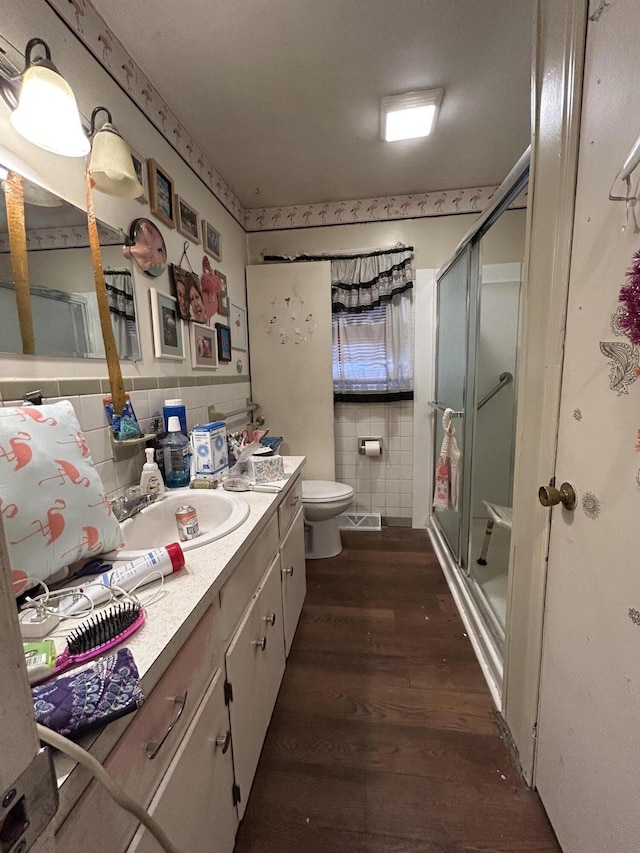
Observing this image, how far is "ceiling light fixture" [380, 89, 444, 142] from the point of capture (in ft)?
4.67

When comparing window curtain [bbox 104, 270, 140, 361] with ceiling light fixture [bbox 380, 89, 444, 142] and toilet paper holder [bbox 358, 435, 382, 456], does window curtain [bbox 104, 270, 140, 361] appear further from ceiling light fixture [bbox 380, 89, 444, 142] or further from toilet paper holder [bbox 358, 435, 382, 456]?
toilet paper holder [bbox 358, 435, 382, 456]

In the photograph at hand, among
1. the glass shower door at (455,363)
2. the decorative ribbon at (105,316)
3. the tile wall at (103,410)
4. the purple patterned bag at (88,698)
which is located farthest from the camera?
the glass shower door at (455,363)

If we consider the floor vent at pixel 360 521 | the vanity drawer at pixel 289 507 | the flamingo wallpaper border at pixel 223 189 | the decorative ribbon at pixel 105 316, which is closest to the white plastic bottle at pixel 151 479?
the decorative ribbon at pixel 105 316

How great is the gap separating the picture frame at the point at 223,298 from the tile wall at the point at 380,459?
977 mm

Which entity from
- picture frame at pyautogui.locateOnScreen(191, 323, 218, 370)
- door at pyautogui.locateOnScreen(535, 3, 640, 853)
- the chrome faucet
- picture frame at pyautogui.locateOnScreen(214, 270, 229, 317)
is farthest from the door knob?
picture frame at pyautogui.locateOnScreen(214, 270, 229, 317)

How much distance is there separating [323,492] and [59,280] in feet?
5.12

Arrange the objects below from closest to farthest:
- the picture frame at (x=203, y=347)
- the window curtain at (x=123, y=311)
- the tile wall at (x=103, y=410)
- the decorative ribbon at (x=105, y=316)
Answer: the tile wall at (x=103, y=410)
the decorative ribbon at (x=105, y=316)
the window curtain at (x=123, y=311)
the picture frame at (x=203, y=347)

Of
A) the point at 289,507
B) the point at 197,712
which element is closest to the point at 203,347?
the point at 289,507

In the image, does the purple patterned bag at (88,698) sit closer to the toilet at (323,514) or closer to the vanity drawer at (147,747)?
the vanity drawer at (147,747)

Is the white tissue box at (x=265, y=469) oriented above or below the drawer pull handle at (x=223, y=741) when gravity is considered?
above

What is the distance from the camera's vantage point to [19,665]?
27 centimetres

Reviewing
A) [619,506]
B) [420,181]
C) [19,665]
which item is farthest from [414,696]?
[420,181]

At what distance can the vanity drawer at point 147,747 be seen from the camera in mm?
406

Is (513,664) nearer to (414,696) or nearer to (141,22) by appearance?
(414,696)
